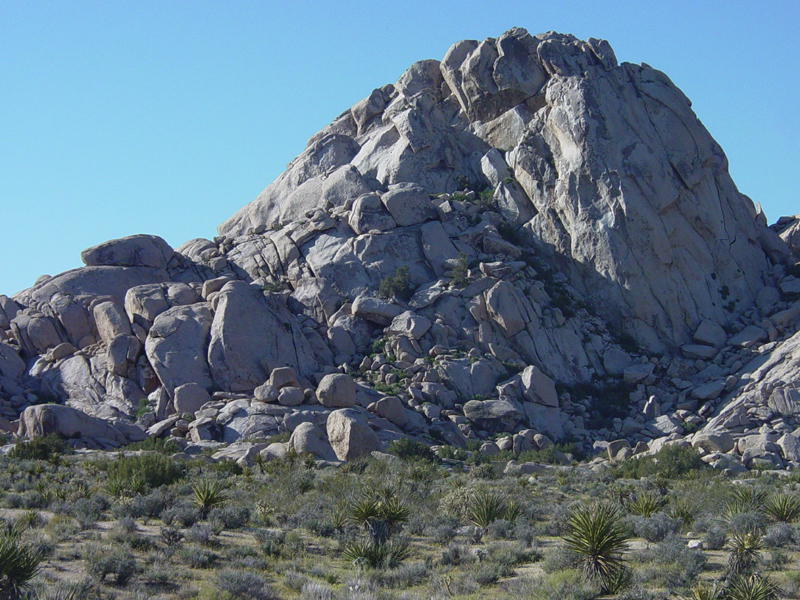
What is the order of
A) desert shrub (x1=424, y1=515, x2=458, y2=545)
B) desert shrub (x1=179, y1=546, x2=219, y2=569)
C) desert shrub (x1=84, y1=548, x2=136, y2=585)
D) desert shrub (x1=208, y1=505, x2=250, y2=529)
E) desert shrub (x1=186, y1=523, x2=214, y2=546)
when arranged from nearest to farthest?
desert shrub (x1=84, y1=548, x2=136, y2=585), desert shrub (x1=179, y1=546, x2=219, y2=569), desert shrub (x1=186, y1=523, x2=214, y2=546), desert shrub (x1=424, y1=515, x2=458, y2=545), desert shrub (x1=208, y1=505, x2=250, y2=529)

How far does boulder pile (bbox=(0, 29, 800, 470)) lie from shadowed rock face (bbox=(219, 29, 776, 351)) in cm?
16

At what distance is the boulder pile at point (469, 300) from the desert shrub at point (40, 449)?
93.6 inches

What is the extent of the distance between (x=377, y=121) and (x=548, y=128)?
15.7 meters

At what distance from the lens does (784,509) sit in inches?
717

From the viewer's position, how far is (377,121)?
5962 centimetres

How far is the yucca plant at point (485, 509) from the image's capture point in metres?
18.4

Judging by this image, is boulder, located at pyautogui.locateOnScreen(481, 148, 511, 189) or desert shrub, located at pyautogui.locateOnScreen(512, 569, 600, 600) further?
boulder, located at pyautogui.locateOnScreen(481, 148, 511, 189)

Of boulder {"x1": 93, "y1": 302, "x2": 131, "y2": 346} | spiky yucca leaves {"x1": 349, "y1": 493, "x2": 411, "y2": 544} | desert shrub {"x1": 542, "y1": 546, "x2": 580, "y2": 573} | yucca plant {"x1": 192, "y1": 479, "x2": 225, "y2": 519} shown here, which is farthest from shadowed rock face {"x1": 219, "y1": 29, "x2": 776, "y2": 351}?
desert shrub {"x1": 542, "y1": 546, "x2": 580, "y2": 573}

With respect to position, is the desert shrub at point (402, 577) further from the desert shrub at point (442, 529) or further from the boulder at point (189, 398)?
the boulder at point (189, 398)

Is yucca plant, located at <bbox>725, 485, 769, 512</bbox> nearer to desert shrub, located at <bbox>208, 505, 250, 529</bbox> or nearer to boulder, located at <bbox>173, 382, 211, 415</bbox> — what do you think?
desert shrub, located at <bbox>208, 505, 250, 529</bbox>

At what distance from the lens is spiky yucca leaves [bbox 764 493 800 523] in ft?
59.7

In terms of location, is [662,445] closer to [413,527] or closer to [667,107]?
[413,527]

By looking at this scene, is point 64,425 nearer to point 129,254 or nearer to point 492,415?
point 129,254

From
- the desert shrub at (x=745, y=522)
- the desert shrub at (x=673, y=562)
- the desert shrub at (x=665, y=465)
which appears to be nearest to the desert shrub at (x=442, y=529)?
the desert shrub at (x=673, y=562)
